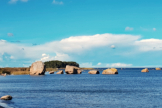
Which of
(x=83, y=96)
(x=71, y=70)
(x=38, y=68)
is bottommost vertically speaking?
(x=83, y=96)

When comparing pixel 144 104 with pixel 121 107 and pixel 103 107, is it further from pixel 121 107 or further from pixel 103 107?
pixel 103 107

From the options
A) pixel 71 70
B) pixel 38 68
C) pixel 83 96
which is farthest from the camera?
pixel 71 70

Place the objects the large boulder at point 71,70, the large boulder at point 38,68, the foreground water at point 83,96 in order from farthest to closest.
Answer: the large boulder at point 71,70 < the large boulder at point 38,68 < the foreground water at point 83,96

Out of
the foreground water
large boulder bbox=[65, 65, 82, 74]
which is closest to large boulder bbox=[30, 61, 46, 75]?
large boulder bbox=[65, 65, 82, 74]

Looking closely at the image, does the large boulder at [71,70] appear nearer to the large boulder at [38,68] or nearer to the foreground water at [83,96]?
the large boulder at [38,68]

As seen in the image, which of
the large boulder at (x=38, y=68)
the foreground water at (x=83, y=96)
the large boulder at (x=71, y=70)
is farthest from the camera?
the large boulder at (x=71, y=70)

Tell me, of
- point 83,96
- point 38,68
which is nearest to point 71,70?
point 38,68

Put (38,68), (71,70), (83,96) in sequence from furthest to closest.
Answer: (71,70) → (38,68) → (83,96)

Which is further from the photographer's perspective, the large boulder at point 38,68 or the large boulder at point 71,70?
the large boulder at point 71,70

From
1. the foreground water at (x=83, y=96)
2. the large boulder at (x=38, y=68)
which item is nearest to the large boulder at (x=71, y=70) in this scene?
the large boulder at (x=38, y=68)

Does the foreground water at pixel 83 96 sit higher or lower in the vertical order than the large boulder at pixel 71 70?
lower

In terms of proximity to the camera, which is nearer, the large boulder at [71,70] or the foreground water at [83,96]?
the foreground water at [83,96]

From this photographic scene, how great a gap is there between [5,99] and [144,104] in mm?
18703

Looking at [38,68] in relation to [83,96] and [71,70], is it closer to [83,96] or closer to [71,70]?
[71,70]
